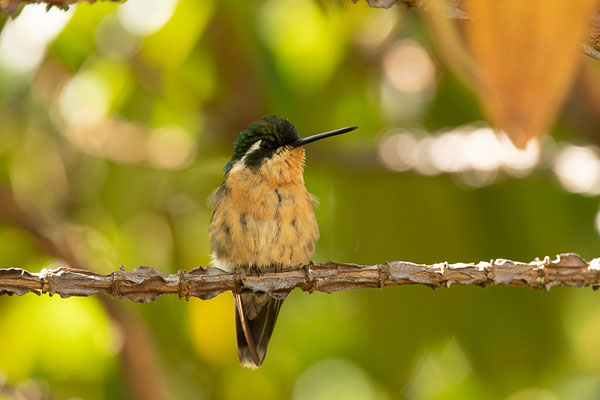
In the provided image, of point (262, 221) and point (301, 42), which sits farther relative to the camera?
point (301, 42)

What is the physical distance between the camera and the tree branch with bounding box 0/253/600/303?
1183 mm

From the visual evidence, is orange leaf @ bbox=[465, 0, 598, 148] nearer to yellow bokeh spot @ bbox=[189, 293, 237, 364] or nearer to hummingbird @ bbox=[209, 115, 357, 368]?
hummingbird @ bbox=[209, 115, 357, 368]

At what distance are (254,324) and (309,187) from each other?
3.45ft

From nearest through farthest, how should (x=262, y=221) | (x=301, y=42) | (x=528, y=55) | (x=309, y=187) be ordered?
(x=528, y=55) < (x=262, y=221) < (x=301, y=42) < (x=309, y=187)

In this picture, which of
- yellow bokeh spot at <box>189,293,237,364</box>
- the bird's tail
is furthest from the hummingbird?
yellow bokeh spot at <box>189,293,237,364</box>

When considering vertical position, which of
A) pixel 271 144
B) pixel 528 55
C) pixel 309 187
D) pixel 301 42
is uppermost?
pixel 301 42

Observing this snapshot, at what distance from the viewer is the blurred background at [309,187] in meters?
3.23

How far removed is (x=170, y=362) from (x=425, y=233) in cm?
135

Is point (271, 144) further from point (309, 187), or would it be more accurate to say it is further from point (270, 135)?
point (309, 187)

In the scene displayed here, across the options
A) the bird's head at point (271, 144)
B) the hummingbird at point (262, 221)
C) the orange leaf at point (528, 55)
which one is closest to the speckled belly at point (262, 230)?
the hummingbird at point (262, 221)

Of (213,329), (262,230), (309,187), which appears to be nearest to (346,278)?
(262,230)

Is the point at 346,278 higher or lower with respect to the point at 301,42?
lower

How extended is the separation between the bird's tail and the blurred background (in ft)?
0.49

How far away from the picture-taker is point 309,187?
429 centimetres
